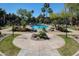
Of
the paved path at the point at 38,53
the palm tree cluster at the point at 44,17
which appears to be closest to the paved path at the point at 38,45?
the paved path at the point at 38,53

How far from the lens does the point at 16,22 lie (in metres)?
4.77

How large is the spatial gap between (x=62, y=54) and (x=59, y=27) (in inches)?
20.4

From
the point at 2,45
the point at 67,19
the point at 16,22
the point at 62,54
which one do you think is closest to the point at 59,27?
the point at 67,19

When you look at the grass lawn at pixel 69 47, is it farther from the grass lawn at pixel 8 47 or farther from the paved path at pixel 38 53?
the grass lawn at pixel 8 47

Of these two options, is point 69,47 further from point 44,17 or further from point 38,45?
point 44,17

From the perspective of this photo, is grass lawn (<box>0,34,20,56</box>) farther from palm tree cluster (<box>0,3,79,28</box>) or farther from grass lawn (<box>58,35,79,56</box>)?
grass lawn (<box>58,35,79,56</box>)

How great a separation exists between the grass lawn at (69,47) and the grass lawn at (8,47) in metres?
0.85

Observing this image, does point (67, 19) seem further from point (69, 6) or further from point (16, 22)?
point (16, 22)

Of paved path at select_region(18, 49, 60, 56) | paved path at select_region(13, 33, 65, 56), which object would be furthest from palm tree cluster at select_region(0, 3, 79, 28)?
paved path at select_region(18, 49, 60, 56)

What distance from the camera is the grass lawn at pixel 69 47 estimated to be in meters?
4.70

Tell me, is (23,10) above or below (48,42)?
above

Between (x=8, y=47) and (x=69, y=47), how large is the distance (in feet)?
3.76

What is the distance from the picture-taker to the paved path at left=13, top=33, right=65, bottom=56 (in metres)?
4.69

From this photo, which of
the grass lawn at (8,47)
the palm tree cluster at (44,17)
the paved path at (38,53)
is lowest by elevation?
the paved path at (38,53)
